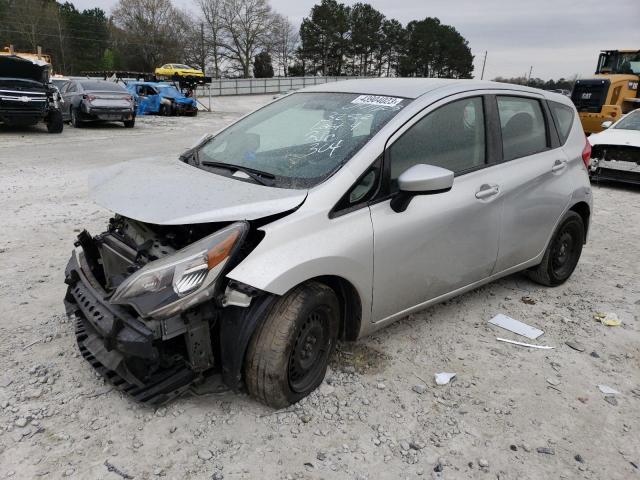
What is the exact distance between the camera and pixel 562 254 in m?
4.54

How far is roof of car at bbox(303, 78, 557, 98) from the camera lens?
3.31 m

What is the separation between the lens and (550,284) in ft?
14.8

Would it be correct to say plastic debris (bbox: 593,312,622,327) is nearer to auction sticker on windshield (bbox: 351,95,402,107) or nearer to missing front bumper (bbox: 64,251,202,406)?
auction sticker on windshield (bbox: 351,95,402,107)

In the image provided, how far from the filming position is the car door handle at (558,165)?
4.08 meters

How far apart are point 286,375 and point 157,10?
7044 cm

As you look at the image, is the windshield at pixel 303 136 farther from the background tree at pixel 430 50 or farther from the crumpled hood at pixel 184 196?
the background tree at pixel 430 50

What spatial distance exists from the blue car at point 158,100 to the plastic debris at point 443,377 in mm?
22003

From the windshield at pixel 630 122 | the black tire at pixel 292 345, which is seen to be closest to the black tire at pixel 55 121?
the windshield at pixel 630 122

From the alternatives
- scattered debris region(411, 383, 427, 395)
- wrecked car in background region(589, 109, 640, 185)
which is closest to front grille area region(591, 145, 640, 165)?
wrecked car in background region(589, 109, 640, 185)

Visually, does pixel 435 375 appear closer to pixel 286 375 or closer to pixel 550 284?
pixel 286 375

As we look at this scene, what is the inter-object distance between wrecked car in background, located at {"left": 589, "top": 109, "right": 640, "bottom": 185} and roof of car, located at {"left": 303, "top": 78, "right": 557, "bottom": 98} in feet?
21.0

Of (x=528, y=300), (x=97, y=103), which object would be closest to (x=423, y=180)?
(x=528, y=300)

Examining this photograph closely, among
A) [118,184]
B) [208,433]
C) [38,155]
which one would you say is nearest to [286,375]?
[208,433]

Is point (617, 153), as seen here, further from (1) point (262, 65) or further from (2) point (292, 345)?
(1) point (262, 65)
